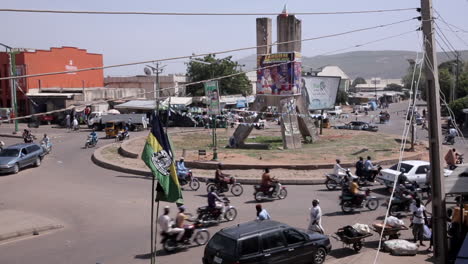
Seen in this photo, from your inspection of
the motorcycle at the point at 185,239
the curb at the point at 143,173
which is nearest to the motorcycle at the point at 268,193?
the curb at the point at 143,173

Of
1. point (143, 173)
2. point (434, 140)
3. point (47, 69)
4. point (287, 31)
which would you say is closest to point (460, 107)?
point (287, 31)

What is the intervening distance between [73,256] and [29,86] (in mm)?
50166

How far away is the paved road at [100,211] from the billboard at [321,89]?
86.5ft

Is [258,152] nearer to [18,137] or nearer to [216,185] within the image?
[216,185]

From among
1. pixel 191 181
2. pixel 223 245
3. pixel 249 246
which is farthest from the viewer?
pixel 191 181

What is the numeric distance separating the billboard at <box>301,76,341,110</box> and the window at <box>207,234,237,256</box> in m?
38.6

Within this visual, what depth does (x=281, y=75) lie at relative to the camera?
32938mm

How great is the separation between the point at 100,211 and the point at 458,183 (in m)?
12.0

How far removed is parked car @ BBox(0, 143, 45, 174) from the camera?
82.9 feet

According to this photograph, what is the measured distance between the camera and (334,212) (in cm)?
1730

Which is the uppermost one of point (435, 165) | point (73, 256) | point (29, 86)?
point (29, 86)

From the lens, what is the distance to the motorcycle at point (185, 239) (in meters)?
13.0

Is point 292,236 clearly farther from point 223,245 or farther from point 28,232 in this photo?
point 28,232

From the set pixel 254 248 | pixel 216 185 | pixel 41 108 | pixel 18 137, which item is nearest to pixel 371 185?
pixel 216 185
